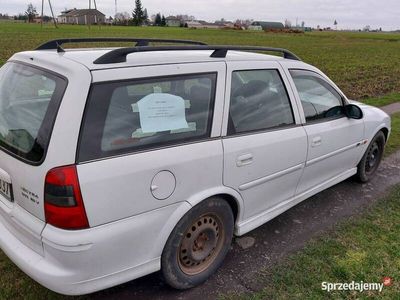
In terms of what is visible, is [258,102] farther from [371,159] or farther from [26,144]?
[371,159]

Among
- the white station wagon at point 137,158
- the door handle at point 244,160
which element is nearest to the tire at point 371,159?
the white station wagon at point 137,158

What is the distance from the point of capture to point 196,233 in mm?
2836

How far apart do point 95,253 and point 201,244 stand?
3.15ft

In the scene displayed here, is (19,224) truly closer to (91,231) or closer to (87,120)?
(91,231)

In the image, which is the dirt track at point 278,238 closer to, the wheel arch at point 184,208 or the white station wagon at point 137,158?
the white station wagon at point 137,158

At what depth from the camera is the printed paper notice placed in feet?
8.15

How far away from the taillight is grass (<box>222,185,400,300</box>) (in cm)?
129

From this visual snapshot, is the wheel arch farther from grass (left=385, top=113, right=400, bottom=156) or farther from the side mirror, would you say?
grass (left=385, top=113, right=400, bottom=156)

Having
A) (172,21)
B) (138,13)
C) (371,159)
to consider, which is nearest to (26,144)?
(371,159)

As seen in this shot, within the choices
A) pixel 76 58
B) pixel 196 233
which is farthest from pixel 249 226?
pixel 76 58

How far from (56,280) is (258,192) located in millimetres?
1666

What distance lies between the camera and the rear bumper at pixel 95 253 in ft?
7.25

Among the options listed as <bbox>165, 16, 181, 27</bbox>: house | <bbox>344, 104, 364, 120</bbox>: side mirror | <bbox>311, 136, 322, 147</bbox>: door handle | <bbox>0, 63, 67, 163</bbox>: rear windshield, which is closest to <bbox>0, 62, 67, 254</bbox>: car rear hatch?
<bbox>0, 63, 67, 163</bbox>: rear windshield

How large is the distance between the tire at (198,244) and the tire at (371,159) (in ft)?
8.13
